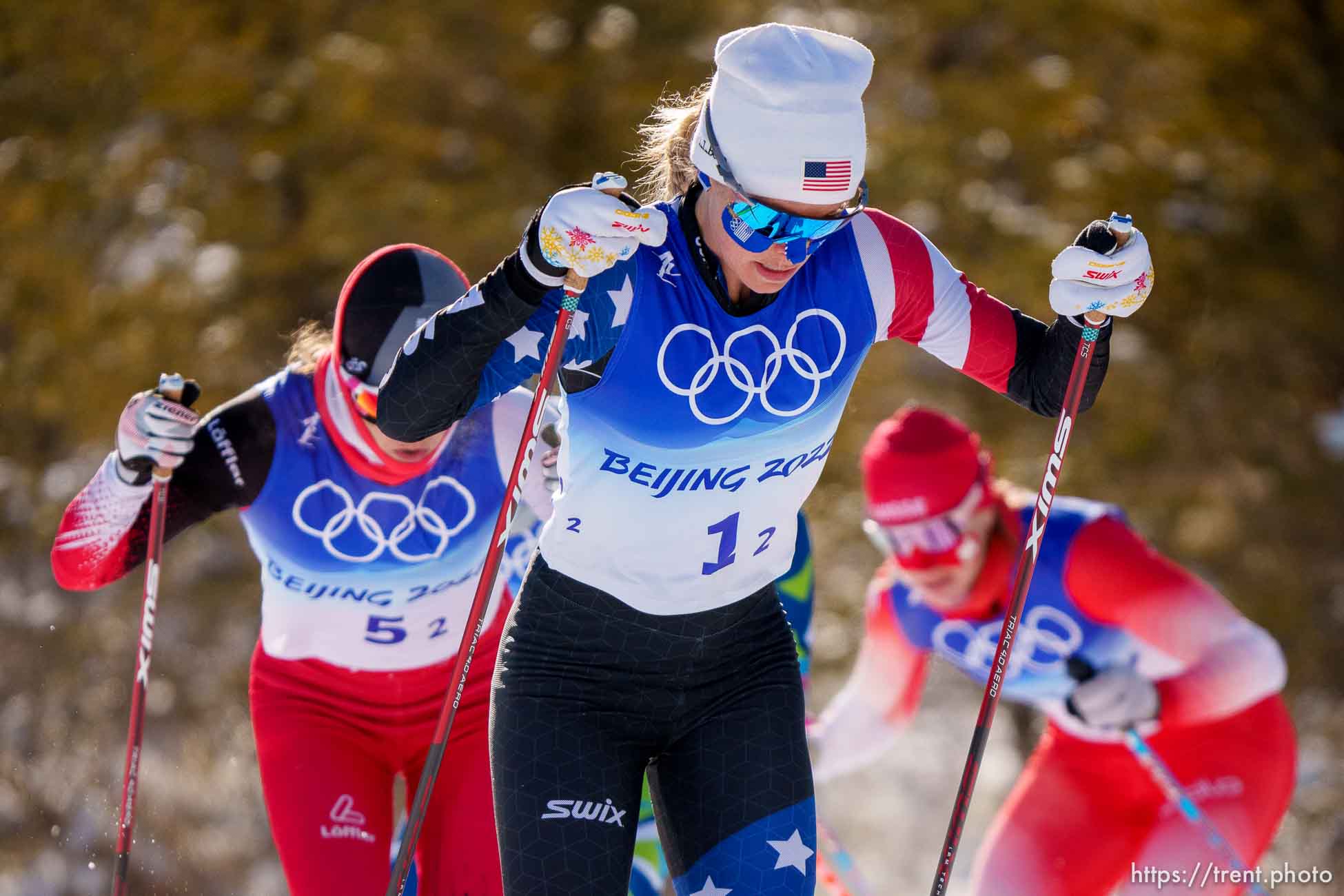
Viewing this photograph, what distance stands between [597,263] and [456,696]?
38.5 inches

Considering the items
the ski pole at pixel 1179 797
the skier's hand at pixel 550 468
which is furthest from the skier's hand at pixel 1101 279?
the ski pole at pixel 1179 797

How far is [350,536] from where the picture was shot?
12.7ft

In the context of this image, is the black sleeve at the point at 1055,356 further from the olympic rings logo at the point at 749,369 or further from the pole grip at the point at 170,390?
the pole grip at the point at 170,390

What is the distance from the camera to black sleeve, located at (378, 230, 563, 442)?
273cm

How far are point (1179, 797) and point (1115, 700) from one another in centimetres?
41

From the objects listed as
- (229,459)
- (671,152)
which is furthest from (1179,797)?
(229,459)

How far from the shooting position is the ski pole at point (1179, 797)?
15.0ft

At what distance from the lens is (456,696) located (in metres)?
3.11

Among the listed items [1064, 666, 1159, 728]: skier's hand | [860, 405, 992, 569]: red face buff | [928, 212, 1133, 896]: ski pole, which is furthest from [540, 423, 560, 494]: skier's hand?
[1064, 666, 1159, 728]: skier's hand

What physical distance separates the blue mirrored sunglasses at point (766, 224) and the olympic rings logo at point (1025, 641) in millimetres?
2075

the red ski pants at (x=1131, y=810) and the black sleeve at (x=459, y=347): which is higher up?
the black sleeve at (x=459, y=347)

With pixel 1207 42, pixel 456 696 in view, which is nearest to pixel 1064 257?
pixel 456 696

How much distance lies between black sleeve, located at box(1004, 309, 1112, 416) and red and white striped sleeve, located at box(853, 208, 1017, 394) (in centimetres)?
2

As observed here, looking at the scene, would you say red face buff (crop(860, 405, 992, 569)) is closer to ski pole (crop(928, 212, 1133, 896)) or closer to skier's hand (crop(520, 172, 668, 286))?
ski pole (crop(928, 212, 1133, 896))
